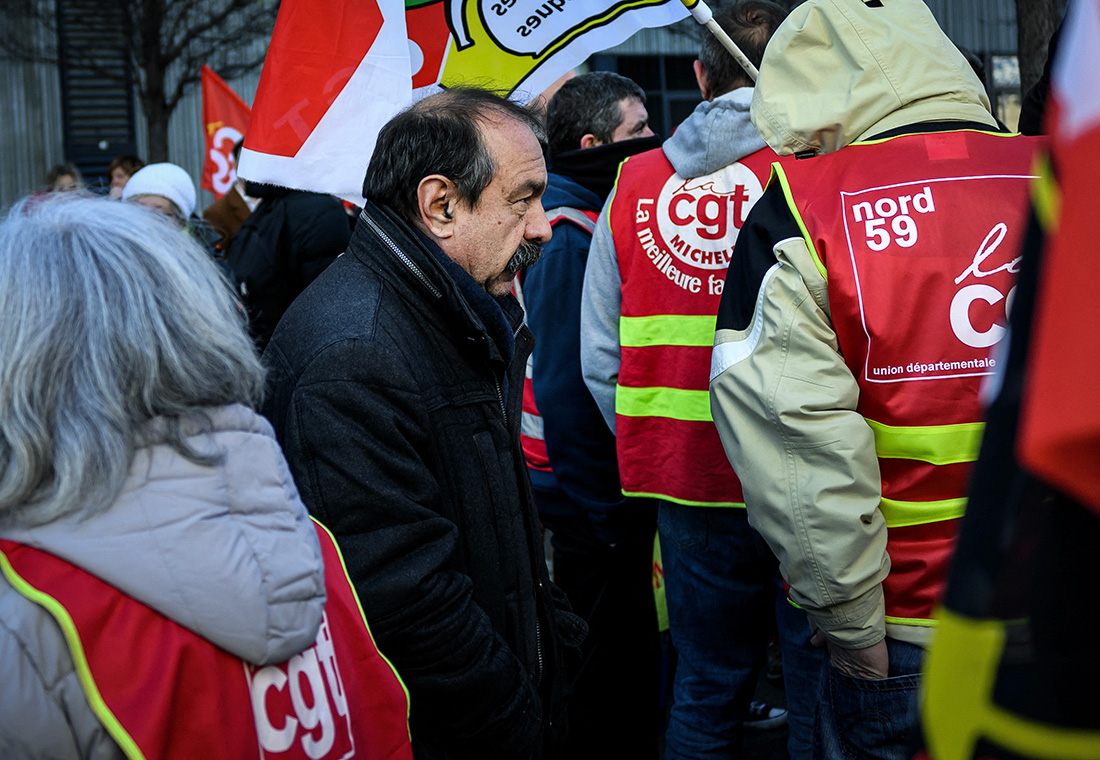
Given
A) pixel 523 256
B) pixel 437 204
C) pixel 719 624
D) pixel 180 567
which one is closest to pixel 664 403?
pixel 719 624

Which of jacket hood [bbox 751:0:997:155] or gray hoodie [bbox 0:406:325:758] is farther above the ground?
jacket hood [bbox 751:0:997:155]

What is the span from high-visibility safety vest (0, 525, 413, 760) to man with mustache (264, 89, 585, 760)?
0.41 meters

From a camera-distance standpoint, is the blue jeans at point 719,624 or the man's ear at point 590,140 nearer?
the blue jeans at point 719,624

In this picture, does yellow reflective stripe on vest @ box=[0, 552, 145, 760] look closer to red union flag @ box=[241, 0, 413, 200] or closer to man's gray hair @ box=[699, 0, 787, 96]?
red union flag @ box=[241, 0, 413, 200]

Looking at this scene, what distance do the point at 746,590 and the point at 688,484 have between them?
0.35 m

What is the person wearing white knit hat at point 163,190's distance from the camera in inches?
202

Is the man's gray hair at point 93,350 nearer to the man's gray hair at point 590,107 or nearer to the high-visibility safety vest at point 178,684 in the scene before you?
the high-visibility safety vest at point 178,684

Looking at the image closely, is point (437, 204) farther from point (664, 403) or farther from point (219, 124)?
point (219, 124)

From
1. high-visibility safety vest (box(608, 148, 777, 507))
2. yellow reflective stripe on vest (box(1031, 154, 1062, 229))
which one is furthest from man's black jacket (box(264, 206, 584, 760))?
yellow reflective stripe on vest (box(1031, 154, 1062, 229))

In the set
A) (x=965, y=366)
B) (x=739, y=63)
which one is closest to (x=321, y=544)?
(x=965, y=366)

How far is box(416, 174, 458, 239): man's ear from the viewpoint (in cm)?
206

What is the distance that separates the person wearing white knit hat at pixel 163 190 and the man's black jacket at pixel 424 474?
3.47 m

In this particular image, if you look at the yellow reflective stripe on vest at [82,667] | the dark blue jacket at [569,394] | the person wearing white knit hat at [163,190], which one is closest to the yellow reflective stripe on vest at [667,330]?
the dark blue jacket at [569,394]

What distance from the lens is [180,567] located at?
1.20m
